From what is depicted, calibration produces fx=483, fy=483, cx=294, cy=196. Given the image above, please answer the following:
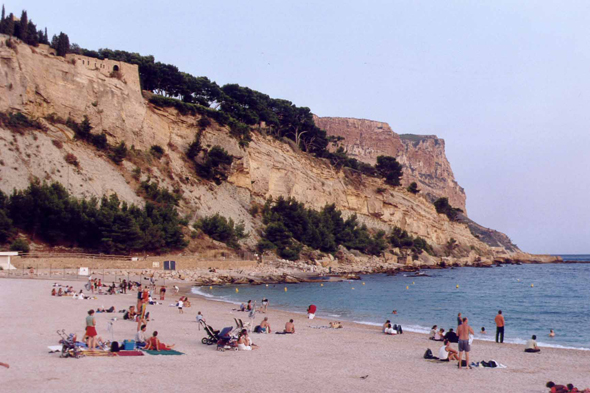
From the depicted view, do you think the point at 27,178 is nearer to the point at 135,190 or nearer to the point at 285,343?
the point at 135,190

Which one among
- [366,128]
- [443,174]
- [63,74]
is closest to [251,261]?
[63,74]

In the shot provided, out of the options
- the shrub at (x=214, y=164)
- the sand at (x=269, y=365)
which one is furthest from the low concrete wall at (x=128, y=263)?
the sand at (x=269, y=365)

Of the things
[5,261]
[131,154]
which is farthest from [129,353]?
[131,154]

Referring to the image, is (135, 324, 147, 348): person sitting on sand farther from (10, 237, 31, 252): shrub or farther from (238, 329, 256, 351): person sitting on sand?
(10, 237, 31, 252): shrub

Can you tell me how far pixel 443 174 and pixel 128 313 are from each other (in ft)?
638

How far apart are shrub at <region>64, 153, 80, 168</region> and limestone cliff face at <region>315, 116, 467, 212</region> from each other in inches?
5067

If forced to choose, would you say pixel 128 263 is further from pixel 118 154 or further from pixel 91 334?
pixel 91 334

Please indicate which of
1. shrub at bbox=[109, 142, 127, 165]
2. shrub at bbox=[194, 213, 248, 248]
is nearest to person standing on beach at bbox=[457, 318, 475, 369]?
shrub at bbox=[194, 213, 248, 248]

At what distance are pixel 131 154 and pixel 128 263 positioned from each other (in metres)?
16.7

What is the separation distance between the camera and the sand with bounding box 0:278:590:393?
8938 mm

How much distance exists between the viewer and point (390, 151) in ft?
602

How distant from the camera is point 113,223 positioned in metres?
39.1

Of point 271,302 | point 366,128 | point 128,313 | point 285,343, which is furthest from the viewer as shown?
point 366,128

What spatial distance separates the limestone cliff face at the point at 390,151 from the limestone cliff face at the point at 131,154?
100 m
